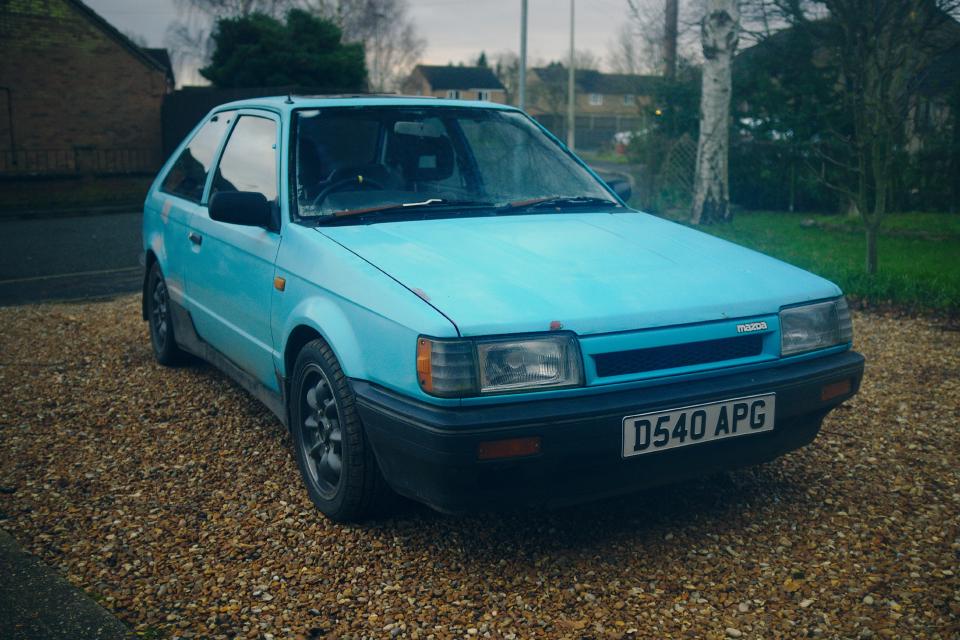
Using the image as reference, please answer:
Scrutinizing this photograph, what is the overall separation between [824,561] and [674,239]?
142 cm

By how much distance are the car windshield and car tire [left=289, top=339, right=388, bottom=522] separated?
29.3 inches

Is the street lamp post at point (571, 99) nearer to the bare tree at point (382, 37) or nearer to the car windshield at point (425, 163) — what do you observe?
the bare tree at point (382, 37)

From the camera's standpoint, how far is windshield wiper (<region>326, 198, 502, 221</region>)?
13.1 ft

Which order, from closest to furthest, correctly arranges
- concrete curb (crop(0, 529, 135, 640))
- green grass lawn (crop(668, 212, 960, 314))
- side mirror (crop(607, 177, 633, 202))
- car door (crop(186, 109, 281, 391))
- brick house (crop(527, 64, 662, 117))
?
concrete curb (crop(0, 529, 135, 640)) < car door (crop(186, 109, 281, 391)) < side mirror (crop(607, 177, 633, 202)) < green grass lawn (crop(668, 212, 960, 314)) < brick house (crop(527, 64, 662, 117))

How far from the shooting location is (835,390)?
3.52 meters

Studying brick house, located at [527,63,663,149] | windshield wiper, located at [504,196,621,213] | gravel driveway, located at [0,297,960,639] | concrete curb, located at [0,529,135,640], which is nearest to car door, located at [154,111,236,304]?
gravel driveway, located at [0,297,960,639]

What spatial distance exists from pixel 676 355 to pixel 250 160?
2466 millimetres

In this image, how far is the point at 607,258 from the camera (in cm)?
356

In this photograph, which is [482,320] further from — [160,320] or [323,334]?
[160,320]

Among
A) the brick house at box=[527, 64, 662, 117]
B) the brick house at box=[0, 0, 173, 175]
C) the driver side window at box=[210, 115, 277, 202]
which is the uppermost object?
the brick house at box=[527, 64, 662, 117]

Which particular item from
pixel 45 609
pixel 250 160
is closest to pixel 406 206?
pixel 250 160

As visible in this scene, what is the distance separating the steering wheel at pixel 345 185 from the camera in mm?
4055

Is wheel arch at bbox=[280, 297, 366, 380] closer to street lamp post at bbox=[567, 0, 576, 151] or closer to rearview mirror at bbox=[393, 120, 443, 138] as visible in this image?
rearview mirror at bbox=[393, 120, 443, 138]

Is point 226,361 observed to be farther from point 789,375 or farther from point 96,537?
point 789,375
